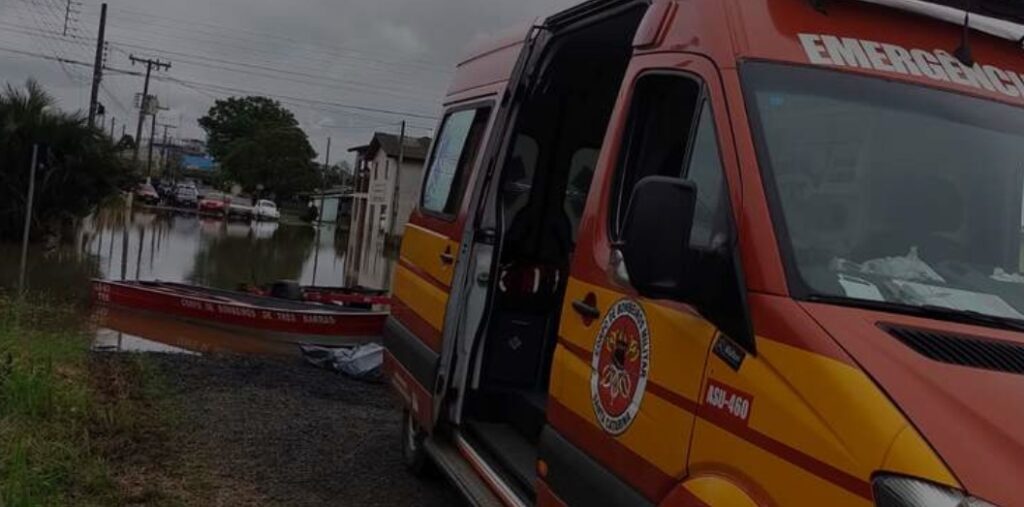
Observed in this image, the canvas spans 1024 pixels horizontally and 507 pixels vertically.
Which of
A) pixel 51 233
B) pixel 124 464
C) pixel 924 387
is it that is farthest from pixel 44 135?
pixel 924 387

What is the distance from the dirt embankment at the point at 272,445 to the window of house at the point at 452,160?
178 centimetres

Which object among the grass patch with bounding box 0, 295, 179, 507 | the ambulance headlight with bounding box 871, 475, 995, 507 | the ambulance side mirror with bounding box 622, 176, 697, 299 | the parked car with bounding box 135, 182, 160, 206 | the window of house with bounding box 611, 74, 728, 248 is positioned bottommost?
the parked car with bounding box 135, 182, 160, 206

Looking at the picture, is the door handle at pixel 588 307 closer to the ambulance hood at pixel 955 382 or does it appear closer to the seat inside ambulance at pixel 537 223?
the ambulance hood at pixel 955 382

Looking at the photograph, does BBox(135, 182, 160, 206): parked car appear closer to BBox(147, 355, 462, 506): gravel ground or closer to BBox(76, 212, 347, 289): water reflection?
BBox(76, 212, 347, 289): water reflection

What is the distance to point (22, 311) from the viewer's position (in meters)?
10.6

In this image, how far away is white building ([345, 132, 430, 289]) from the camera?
50.2 metres

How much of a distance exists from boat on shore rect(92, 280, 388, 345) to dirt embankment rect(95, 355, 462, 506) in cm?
397

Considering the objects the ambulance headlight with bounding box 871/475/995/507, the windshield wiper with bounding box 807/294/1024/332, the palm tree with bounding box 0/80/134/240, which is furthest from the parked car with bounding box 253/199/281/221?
the ambulance headlight with bounding box 871/475/995/507

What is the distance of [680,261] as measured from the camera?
287 cm

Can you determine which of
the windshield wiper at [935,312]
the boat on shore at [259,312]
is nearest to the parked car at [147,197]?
the boat on shore at [259,312]

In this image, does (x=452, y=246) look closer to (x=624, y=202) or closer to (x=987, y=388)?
(x=624, y=202)

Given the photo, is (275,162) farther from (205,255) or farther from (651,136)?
(651,136)

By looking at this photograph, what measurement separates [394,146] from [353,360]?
188 ft

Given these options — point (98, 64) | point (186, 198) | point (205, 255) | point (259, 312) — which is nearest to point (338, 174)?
point (186, 198)
